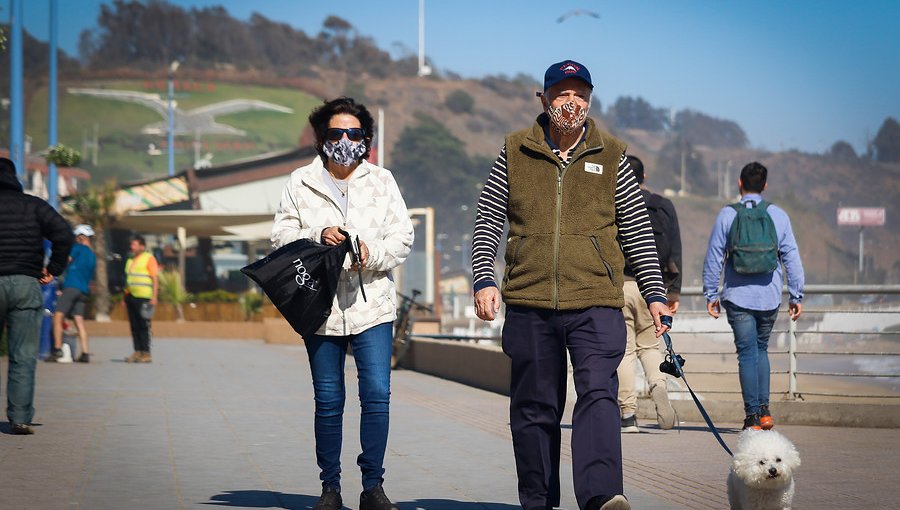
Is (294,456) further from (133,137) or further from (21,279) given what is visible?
(133,137)

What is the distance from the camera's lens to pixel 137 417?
11.0 metres

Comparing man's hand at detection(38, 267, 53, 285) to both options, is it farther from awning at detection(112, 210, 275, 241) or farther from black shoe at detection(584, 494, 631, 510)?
awning at detection(112, 210, 275, 241)

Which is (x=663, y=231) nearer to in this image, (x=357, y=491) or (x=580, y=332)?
(x=357, y=491)

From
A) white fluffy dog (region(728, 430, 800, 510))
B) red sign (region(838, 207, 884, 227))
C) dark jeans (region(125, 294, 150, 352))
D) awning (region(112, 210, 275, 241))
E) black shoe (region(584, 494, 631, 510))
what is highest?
red sign (region(838, 207, 884, 227))

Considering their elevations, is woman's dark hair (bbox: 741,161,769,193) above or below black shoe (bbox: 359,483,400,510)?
above

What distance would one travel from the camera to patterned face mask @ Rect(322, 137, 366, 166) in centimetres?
652

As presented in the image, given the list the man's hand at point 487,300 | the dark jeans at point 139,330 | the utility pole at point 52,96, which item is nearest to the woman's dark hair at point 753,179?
the man's hand at point 487,300

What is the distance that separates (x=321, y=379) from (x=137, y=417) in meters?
4.96

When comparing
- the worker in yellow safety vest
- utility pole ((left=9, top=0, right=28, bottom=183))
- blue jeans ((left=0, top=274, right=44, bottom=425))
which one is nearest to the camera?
blue jeans ((left=0, top=274, right=44, bottom=425))

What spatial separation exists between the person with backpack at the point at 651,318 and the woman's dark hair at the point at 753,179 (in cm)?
53

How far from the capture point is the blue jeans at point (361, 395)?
6344 millimetres

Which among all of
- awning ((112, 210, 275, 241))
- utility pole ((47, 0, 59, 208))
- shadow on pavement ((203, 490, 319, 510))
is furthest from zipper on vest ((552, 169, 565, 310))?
awning ((112, 210, 275, 241))

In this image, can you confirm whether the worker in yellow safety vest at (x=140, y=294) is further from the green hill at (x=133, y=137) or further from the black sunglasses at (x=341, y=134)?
the green hill at (x=133, y=137)

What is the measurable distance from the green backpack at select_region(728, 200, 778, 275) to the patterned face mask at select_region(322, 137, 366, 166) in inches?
154
